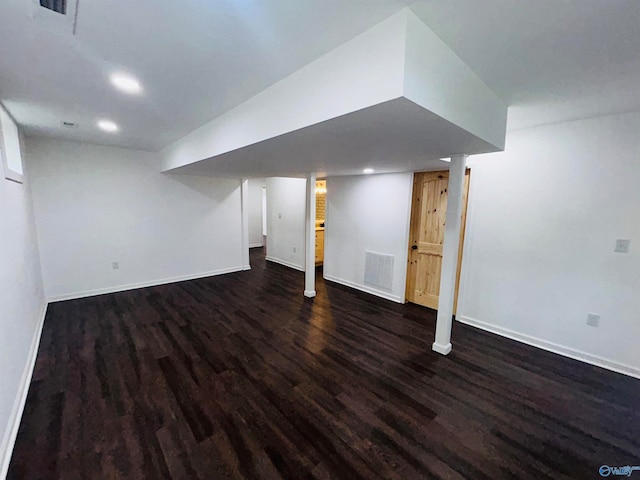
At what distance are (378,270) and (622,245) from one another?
2.89m

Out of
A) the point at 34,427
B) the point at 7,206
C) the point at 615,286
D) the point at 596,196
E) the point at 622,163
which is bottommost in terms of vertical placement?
the point at 34,427

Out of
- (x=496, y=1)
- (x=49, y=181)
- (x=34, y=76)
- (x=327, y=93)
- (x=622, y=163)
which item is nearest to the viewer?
(x=496, y=1)

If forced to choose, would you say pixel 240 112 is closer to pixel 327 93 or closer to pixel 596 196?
pixel 327 93

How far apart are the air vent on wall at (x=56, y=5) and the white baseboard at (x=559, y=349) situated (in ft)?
15.1

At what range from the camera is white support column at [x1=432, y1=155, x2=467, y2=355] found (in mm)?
2717

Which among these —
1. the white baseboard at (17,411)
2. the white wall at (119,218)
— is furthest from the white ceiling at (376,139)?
the white wall at (119,218)

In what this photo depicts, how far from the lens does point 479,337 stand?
10.8ft

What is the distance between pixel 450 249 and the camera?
2799mm

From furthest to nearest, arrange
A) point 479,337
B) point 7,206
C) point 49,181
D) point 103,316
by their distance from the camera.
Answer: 1. point 49,181
2. point 103,316
3. point 479,337
4. point 7,206

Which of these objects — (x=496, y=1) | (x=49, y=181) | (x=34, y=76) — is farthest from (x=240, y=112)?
(x=49, y=181)

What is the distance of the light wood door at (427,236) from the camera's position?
13.0 feet

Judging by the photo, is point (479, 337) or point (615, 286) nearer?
point (615, 286)

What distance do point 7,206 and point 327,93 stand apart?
286 centimetres

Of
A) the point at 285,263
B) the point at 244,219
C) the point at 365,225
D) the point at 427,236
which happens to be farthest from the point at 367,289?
the point at 244,219
